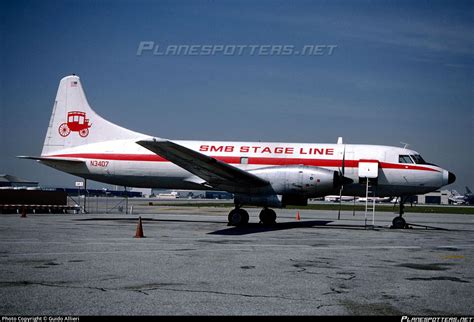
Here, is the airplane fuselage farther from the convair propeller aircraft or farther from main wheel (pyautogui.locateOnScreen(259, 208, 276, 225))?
main wheel (pyautogui.locateOnScreen(259, 208, 276, 225))

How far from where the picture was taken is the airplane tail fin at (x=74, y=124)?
2839 cm

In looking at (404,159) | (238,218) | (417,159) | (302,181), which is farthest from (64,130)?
(417,159)

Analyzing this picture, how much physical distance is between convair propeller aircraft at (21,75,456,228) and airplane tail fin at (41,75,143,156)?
2.3 inches

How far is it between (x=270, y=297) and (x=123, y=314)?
263 cm

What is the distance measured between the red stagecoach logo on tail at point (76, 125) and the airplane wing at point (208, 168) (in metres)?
8.62

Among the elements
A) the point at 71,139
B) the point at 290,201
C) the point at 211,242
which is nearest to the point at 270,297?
the point at 211,242

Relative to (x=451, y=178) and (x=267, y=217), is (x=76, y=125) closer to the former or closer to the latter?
(x=267, y=217)

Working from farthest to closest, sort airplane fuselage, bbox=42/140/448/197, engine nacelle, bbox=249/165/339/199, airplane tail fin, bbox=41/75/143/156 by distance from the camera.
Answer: airplane tail fin, bbox=41/75/143/156, airplane fuselage, bbox=42/140/448/197, engine nacelle, bbox=249/165/339/199

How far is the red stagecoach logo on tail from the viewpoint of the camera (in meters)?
28.5

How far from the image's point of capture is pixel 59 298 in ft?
25.6

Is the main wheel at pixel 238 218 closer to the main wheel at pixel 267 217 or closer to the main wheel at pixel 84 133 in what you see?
the main wheel at pixel 267 217

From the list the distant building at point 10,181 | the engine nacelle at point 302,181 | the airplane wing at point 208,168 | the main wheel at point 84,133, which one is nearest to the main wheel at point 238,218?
the airplane wing at point 208,168

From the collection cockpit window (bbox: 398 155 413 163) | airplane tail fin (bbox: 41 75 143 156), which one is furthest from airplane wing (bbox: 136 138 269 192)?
cockpit window (bbox: 398 155 413 163)

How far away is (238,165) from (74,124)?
1063cm
